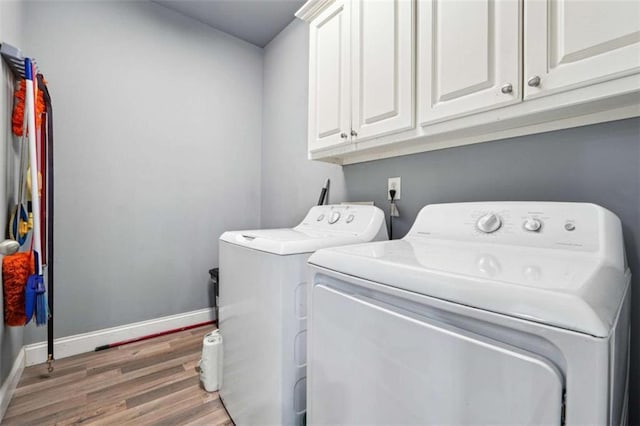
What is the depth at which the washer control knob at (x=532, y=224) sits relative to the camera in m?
0.87

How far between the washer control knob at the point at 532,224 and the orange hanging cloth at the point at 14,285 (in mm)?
2203

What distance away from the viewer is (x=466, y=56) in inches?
38.2

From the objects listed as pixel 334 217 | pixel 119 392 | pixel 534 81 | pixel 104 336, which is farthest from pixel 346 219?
pixel 104 336

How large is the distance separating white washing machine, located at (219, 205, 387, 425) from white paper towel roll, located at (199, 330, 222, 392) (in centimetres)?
17

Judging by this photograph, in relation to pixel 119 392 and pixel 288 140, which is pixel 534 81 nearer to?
pixel 288 140

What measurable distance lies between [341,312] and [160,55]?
8.29 feet

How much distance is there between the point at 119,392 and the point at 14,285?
781 millimetres

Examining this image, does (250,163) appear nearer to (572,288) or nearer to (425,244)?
(425,244)

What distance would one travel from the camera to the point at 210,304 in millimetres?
2525

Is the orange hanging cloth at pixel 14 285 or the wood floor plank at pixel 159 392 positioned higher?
the orange hanging cloth at pixel 14 285

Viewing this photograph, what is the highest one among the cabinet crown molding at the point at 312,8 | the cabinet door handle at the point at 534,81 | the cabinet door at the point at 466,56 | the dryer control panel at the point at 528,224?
the cabinet crown molding at the point at 312,8

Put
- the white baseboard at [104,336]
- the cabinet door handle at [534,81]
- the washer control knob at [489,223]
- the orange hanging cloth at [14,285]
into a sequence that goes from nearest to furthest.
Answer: the cabinet door handle at [534,81], the washer control knob at [489,223], the orange hanging cloth at [14,285], the white baseboard at [104,336]

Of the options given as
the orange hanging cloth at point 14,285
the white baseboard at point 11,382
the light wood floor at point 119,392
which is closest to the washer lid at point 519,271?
the light wood floor at point 119,392

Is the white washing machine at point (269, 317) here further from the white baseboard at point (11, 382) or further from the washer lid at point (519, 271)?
the white baseboard at point (11, 382)
